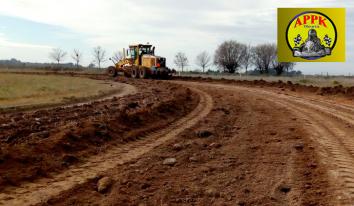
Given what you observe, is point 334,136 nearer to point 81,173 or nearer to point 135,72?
point 81,173

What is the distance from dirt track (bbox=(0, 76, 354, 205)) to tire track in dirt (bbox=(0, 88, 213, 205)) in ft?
0.05

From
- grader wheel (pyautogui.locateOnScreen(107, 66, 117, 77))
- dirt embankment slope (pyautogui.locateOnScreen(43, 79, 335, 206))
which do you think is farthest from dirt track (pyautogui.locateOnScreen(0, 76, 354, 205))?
grader wheel (pyautogui.locateOnScreen(107, 66, 117, 77))

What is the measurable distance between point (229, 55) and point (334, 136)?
75.3 m

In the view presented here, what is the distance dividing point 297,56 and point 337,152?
22.7 m

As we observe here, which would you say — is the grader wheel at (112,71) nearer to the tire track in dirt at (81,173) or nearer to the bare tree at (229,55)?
the tire track in dirt at (81,173)

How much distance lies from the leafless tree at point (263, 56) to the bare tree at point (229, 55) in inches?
108

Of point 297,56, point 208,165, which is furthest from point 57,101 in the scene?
point 297,56

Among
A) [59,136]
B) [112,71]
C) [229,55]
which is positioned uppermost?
[229,55]

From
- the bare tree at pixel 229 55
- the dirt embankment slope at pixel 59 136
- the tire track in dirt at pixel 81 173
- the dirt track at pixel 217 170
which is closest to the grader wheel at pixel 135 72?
the dirt embankment slope at pixel 59 136

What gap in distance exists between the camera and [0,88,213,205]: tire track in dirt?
5605mm

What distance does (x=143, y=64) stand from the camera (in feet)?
122

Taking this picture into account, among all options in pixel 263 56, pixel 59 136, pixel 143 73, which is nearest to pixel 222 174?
pixel 59 136

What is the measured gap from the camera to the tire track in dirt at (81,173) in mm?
5605

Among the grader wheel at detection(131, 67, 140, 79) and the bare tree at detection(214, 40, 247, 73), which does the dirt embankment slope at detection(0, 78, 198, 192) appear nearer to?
the grader wheel at detection(131, 67, 140, 79)
